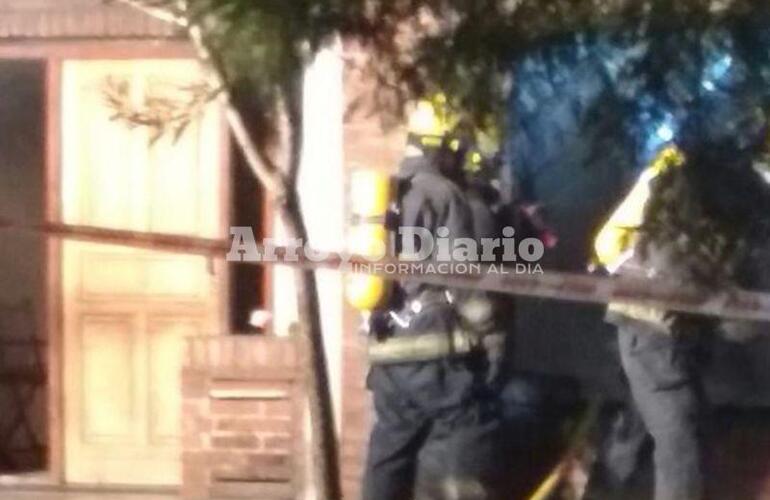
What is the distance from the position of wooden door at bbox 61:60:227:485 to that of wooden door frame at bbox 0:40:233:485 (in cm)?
3

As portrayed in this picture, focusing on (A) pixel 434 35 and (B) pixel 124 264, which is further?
(B) pixel 124 264

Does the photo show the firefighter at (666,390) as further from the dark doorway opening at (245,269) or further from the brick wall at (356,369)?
the dark doorway opening at (245,269)

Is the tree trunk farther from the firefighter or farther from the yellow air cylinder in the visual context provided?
the yellow air cylinder

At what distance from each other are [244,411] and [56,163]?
130 centimetres

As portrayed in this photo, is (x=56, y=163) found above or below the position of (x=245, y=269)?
above

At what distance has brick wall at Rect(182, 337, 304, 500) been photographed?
6.03 metres

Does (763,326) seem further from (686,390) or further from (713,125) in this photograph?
(713,125)

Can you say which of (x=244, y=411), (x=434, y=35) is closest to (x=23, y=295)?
(x=244, y=411)

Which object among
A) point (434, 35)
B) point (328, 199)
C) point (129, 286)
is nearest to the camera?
point (434, 35)

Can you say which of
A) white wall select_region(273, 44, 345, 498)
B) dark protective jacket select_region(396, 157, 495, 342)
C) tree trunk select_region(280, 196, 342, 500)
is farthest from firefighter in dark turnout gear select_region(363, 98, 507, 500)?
tree trunk select_region(280, 196, 342, 500)

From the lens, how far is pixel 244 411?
6051 mm

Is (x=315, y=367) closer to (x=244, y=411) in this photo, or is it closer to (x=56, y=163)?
(x=244, y=411)

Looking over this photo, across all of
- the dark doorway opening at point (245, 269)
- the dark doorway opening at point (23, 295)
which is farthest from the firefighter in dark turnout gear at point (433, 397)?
the dark doorway opening at point (23, 295)

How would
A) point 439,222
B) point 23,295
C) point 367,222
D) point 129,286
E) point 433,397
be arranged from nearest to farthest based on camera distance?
point 439,222 → point 367,222 → point 433,397 → point 129,286 → point 23,295
